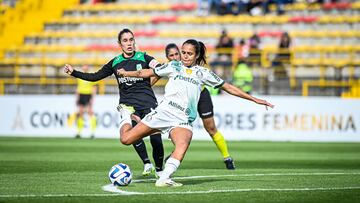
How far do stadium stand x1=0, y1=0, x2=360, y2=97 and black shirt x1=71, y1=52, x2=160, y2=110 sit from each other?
53.7 feet

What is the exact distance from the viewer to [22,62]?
35.0 meters

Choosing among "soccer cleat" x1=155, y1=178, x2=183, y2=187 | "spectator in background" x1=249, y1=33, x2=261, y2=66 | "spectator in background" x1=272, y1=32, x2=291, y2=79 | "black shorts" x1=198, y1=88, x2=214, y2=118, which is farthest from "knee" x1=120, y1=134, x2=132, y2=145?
"spectator in background" x1=249, y1=33, x2=261, y2=66

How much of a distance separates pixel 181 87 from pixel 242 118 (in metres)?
16.3

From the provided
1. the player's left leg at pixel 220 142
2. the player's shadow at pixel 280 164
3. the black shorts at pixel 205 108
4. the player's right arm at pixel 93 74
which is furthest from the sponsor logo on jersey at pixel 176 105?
the player's shadow at pixel 280 164

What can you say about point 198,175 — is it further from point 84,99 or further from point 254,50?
point 254,50

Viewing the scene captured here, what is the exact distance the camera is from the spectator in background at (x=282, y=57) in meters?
30.0

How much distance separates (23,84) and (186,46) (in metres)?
21.8

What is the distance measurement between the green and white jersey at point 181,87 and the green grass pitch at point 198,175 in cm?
105

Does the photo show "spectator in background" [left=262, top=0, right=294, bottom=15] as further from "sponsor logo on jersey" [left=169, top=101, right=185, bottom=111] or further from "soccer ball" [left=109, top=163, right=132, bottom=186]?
"soccer ball" [left=109, top=163, right=132, bottom=186]

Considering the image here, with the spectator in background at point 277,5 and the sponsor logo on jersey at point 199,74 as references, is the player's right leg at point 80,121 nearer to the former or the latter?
the spectator in background at point 277,5

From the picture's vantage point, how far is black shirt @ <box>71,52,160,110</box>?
12.8m

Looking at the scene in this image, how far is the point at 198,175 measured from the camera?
524 inches

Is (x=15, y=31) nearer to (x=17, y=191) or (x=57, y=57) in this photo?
(x=57, y=57)

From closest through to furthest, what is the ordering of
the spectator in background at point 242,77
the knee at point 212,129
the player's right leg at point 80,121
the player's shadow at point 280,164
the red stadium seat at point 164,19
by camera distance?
the knee at point 212,129 < the player's shadow at point 280,164 < the player's right leg at point 80,121 < the spectator in background at point 242,77 < the red stadium seat at point 164,19
